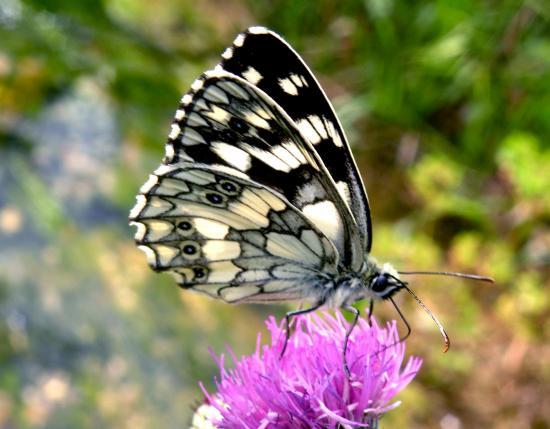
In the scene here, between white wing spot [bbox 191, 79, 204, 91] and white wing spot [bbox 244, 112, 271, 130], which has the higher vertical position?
white wing spot [bbox 191, 79, 204, 91]

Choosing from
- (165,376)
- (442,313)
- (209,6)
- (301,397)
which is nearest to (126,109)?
(209,6)

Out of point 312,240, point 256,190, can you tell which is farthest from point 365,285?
point 256,190

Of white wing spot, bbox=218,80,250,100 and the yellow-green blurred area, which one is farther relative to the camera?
the yellow-green blurred area

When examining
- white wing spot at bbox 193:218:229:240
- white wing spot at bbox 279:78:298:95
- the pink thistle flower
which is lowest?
the pink thistle flower

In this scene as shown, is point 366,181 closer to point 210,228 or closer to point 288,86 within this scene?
point 210,228

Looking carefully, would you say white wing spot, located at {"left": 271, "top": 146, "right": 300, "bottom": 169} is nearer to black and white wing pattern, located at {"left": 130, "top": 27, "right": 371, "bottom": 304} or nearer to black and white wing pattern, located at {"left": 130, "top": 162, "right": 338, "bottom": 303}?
black and white wing pattern, located at {"left": 130, "top": 27, "right": 371, "bottom": 304}

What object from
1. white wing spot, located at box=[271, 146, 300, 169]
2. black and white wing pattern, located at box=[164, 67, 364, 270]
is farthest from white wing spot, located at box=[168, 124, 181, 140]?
white wing spot, located at box=[271, 146, 300, 169]
